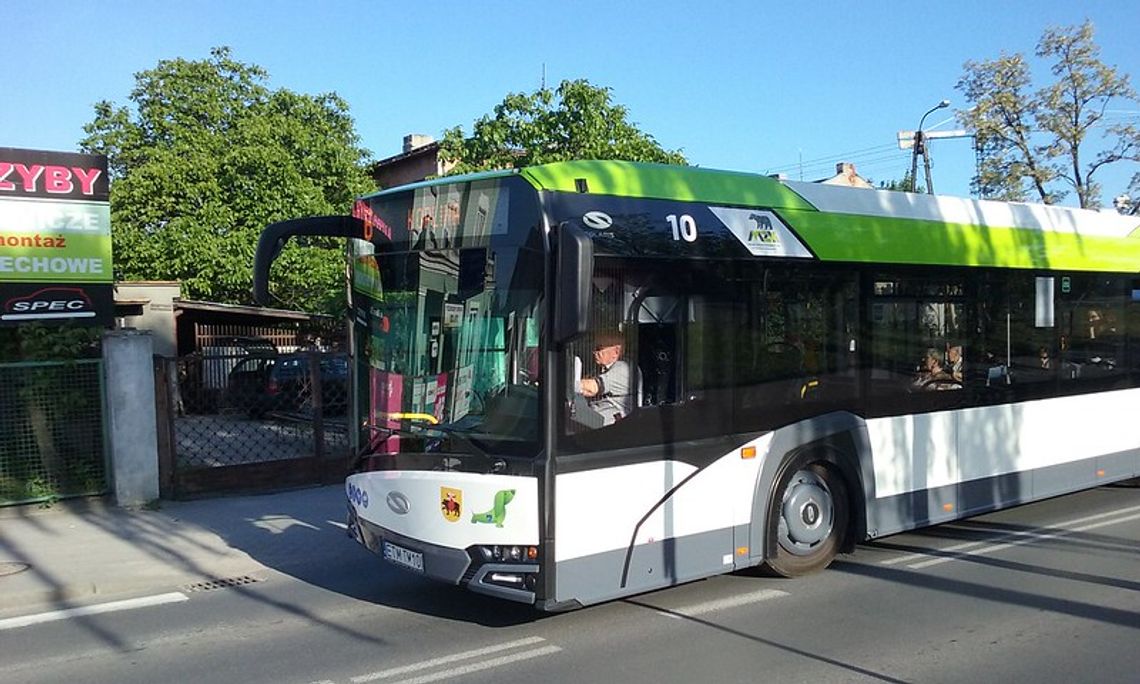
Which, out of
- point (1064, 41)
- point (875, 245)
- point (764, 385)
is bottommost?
point (764, 385)

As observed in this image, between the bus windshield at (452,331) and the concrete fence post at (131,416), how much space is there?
5221 mm

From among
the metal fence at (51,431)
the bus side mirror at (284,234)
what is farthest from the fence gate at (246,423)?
the bus side mirror at (284,234)

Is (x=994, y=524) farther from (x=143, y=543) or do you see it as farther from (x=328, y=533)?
(x=143, y=543)

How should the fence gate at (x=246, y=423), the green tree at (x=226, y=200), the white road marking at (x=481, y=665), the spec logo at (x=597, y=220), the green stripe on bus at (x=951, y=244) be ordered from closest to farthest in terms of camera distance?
the white road marking at (x=481, y=665)
the spec logo at (x=597, y=220)
the green stripe on bus at (x=951, y=244)
the fence gate at (x=246, y=423)
the green tree at (x=226, y=200)

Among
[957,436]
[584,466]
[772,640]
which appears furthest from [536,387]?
[957,436]

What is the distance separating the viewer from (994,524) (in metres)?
9.30

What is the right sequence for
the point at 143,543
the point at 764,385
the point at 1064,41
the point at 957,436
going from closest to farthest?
the point at 764,385 < the point at 957,436 < the point at 143,543 < the point at 1064,41

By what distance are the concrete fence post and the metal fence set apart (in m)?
0.23

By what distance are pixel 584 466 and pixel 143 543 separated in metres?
5.59

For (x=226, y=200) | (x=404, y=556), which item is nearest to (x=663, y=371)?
(x=404, y=556)

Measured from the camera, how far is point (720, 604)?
6703 mm

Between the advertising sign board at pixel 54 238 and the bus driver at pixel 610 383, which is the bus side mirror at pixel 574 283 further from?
the advertising sign board at pixel 54 238

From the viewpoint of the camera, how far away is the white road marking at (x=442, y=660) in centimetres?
538

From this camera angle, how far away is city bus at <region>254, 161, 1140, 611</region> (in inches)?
222
